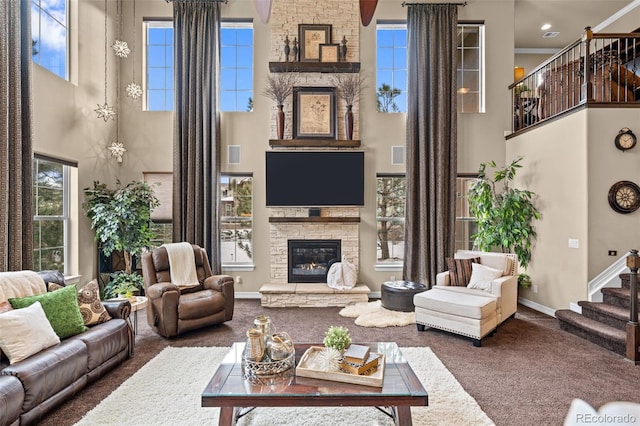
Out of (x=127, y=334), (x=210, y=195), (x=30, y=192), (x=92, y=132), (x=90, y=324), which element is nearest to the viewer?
(x=90, y=324)

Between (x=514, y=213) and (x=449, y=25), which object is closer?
(x=514, y=213)

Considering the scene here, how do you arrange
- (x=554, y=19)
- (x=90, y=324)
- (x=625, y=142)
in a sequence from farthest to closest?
(x=554, y=19) < (x=625, y=142) < (x=90, y=324)

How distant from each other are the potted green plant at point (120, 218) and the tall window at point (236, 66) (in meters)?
2.17

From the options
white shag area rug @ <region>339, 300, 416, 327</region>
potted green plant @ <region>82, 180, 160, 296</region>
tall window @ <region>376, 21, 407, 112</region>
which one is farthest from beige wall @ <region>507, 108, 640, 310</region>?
potted green plant @ <region>82, 180, 160, 296</region>

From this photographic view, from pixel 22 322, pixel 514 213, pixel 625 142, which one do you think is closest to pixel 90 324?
pixel 22 322

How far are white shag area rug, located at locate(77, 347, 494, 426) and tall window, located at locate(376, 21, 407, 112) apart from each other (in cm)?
448

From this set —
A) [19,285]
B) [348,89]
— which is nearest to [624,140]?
[348,89]

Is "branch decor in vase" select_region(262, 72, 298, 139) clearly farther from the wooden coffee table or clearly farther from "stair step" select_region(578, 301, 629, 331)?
"stair step" select_region(578, 301, 629, 331)

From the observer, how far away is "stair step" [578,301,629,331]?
12.5ft

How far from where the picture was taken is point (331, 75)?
5941mm

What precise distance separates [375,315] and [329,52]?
14.2 feet

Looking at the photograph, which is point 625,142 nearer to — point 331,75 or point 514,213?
point 514,213

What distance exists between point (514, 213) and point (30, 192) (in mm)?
6271

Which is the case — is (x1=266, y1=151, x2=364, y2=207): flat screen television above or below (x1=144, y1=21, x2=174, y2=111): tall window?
below
